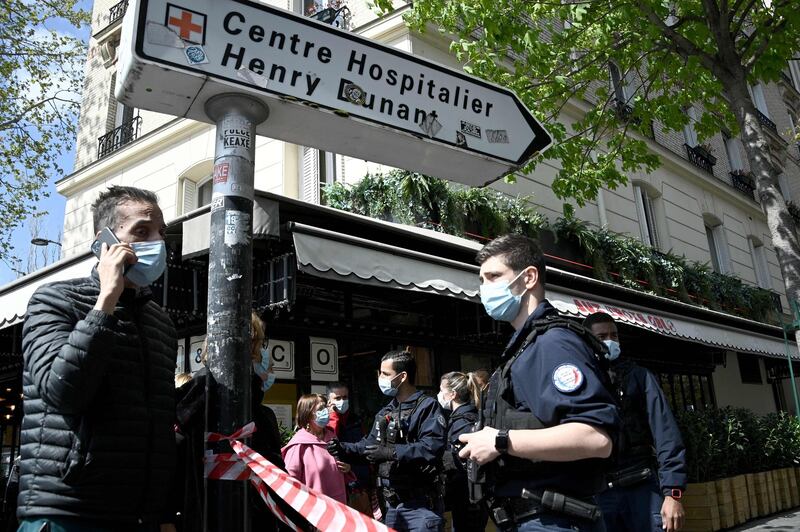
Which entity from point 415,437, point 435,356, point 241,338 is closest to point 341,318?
point 435,356

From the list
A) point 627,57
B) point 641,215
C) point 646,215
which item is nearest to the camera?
point 627,57

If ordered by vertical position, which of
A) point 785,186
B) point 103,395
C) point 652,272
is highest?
point 785,186

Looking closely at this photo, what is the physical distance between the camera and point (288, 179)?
35.8 feet

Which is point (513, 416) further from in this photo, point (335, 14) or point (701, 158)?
point (701, 158)

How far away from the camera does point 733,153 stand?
21.4 meters

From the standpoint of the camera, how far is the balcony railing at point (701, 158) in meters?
18.4

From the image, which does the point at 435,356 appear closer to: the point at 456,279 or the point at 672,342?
the point at 456,279

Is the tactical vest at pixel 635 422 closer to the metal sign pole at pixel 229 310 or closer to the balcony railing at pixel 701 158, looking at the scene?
the metal sign pole at pixel 229 310

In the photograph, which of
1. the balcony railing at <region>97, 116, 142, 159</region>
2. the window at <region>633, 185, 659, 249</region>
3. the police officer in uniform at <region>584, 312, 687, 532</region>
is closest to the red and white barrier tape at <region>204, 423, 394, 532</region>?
the police officer in uniform at <region>584, 312, 687, 532</region>

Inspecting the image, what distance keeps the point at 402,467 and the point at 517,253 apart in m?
2.56

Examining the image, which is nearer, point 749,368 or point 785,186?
point 749,368

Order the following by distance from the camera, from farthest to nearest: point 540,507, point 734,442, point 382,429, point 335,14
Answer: point 335,14 < point 734,442 < point 382,429 < point 540,507

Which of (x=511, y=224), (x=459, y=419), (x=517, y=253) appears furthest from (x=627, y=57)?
(x=517, y=253)

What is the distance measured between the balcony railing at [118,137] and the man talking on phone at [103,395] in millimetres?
12314
